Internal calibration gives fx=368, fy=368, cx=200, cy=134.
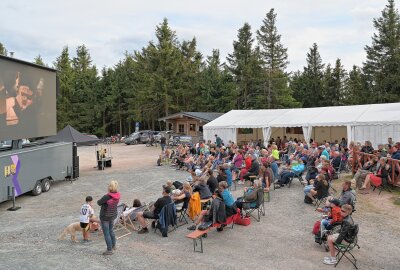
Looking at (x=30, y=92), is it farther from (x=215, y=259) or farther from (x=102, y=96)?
(x=102, y=96)

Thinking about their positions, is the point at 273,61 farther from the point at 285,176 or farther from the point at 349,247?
the point at 349,247

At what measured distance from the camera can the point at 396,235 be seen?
26.2ft

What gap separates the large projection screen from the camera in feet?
41.8

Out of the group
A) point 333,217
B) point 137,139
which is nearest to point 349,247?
point 333,217

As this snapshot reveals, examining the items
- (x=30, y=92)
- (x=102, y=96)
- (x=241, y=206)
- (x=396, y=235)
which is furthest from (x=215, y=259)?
(x=102, y=96)

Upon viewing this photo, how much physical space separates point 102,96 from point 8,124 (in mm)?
36916

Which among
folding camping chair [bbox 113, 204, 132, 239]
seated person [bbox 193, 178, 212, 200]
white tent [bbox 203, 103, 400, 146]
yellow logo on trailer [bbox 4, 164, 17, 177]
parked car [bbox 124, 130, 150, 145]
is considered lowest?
folding camping chair [bbox 113, 204, 132, 239]

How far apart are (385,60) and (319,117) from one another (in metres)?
21.2

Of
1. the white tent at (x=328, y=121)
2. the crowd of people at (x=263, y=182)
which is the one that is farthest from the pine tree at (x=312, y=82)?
the crowd of people at (x=263, y=182)

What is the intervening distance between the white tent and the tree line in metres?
14.4

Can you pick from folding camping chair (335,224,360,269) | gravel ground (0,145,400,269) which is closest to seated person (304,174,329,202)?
gravel ground (0,145,400,269)

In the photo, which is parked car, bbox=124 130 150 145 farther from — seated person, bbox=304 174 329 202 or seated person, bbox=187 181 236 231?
seated person, bbox=187 181 236 231

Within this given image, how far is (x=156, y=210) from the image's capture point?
333 inches

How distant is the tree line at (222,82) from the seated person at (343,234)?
3435 centimetres
